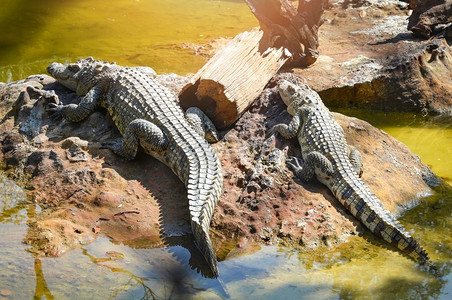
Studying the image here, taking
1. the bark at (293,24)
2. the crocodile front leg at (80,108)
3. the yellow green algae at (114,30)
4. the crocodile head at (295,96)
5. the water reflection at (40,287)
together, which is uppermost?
the bark at (293,24)

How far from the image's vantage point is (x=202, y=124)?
18.7 ft

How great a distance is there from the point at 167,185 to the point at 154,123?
A: 81cm

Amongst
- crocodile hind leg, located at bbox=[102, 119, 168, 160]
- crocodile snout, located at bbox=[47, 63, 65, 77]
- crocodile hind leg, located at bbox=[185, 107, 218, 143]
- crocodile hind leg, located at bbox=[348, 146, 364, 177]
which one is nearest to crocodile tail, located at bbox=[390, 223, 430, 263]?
crocodile hind leg, located at bbox=[348, 146, 364, 177]

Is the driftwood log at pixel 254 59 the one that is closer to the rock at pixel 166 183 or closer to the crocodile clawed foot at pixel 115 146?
the rock at pixel 166 183

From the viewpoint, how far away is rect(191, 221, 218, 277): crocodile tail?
13.2ft

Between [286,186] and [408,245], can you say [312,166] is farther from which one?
[408,245]

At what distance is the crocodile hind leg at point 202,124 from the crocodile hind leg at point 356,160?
1.63 meters

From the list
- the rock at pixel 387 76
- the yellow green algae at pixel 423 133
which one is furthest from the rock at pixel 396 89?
the yellow green algae at pixel 423 133

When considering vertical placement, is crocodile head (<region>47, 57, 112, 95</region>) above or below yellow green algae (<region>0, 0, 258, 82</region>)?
above

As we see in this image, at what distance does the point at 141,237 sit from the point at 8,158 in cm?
219

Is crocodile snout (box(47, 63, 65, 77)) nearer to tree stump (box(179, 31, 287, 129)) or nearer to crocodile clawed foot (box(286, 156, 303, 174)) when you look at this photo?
tree stump (box(179, 31, 287, 129))

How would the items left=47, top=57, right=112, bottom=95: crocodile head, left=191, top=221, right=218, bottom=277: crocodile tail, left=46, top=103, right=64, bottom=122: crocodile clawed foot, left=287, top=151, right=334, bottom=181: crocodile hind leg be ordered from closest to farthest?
left=191, top=221, right=218, bottom=277: crocodile tail
left=287, top=151, right=334, bottom=181: crocodile hind leg
left=46, top=103, right=64, bottom=122: crocodile clawed foot
left=47, top=57, right=112, bottom=95: crocodile head

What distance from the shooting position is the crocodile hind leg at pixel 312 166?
512 centimetres

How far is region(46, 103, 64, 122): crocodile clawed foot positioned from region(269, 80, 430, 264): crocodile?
274 cm
